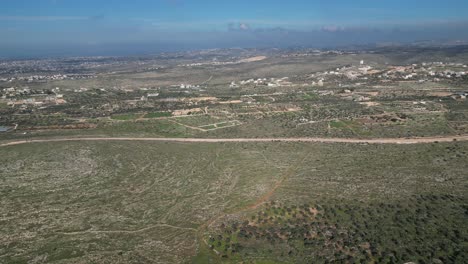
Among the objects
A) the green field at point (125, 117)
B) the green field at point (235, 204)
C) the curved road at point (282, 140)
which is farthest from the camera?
the green field at point (125, 117)

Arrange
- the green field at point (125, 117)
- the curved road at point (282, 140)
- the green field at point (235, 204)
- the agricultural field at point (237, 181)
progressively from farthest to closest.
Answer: the green field at point (125, 117), the curved road at point (282, 140), the agricultural field at point (237, 181), the green field at point (235, 204)

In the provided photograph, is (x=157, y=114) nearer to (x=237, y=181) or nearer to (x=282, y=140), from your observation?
(x=282, y=140)

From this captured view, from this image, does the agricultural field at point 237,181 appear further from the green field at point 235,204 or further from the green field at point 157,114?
the green field at point 157,114

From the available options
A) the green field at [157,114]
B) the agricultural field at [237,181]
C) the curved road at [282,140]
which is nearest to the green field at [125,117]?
the agricultural field at [237,181]

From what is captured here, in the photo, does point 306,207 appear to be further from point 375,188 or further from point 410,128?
point 410,128

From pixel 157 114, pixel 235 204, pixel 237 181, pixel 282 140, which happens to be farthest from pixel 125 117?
pixel 235 204

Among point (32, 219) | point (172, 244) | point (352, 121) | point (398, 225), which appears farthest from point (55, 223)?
point (352, 121)

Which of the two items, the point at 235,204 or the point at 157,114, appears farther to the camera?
the point at 157,114

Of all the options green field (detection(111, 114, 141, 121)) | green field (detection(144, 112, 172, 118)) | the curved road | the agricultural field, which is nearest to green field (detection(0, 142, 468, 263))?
the agricultural field
